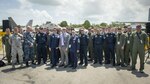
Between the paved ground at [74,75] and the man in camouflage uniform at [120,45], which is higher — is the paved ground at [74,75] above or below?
below

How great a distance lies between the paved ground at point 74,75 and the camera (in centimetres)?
945

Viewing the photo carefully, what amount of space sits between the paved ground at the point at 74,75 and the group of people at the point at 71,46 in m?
0.71

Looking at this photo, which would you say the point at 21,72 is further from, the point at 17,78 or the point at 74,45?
the point at 74,45

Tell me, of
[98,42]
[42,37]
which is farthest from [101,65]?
[42,37]

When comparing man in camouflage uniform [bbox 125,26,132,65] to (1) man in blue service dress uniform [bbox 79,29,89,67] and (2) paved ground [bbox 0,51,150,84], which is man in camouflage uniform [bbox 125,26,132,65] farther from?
(1) man in blue service dress uniform [bbox 79,29,89,67]

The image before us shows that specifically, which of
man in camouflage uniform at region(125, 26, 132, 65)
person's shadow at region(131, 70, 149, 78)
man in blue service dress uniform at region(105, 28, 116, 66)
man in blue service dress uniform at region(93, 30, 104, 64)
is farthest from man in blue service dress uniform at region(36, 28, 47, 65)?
person's shadow at region(131, 70, 149, 78)

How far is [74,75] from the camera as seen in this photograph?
10.6 metres

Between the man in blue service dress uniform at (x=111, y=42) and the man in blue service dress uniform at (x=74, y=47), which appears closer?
the man in blue service dress uniform at (x=74, y=47)

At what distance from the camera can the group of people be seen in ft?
40.8

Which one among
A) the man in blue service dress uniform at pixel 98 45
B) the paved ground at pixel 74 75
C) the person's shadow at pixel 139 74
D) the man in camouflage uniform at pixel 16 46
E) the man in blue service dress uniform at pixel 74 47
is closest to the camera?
the paved ground at pixel 74 75

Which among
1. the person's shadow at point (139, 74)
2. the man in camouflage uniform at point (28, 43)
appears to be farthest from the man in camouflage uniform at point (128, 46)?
the man in camouflage uniform at point (28, 43)

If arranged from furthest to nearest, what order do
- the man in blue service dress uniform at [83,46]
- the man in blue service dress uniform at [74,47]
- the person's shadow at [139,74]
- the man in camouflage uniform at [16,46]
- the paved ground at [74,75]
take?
the man in blue service dress uniform at [83,46], the man in camouflage uniform at [16,46], the man in blue service dress uniform at [74,47], the person's shadow at [139,74], the paved ground at [74,75]

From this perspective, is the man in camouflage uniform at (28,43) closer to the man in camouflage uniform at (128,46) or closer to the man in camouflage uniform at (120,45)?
the man in camouflage uniform at (120,45)

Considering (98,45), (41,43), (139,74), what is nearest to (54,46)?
(41,43)
